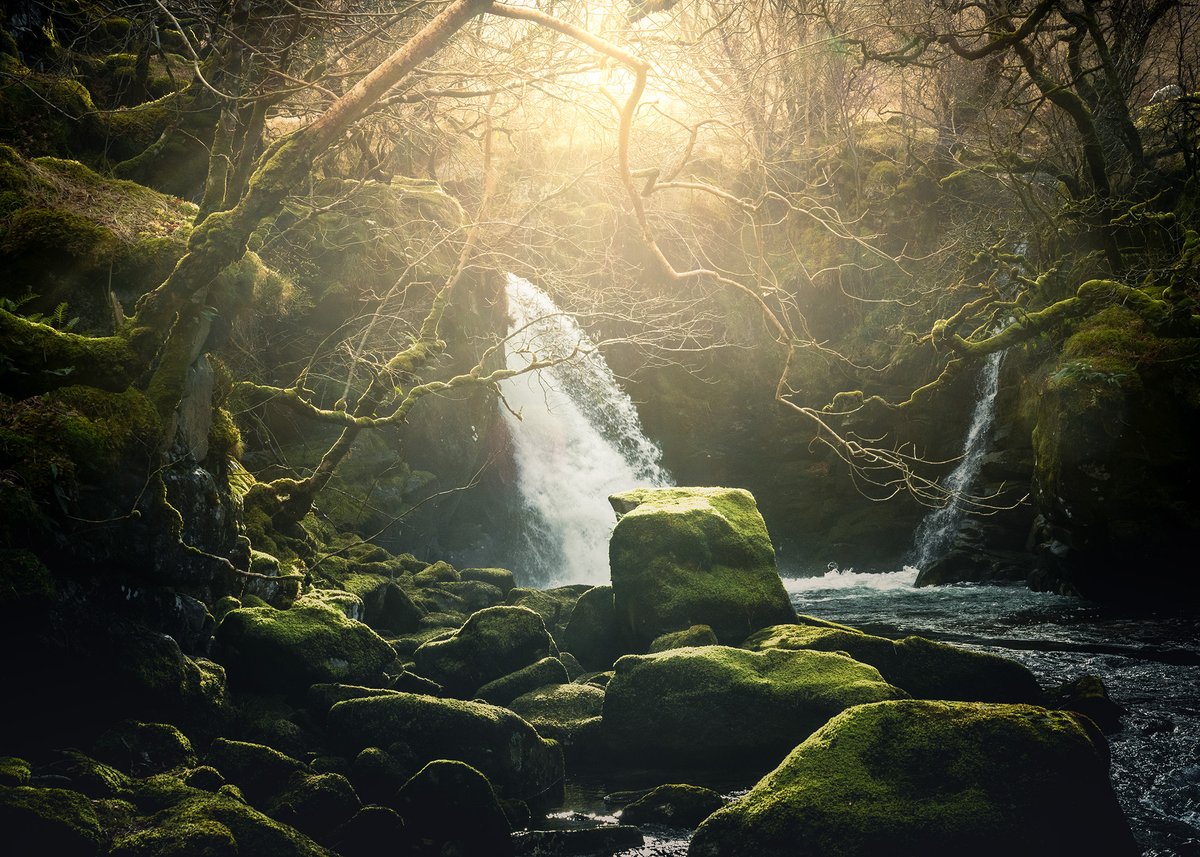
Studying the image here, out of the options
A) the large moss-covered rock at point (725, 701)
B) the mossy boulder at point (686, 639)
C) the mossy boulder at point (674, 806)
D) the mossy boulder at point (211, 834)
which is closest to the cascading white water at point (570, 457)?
the mossy boulder at point (686, 639)

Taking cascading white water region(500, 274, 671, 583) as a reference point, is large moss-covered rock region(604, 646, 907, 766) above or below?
below

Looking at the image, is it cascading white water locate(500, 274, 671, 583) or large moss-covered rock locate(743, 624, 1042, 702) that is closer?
large moss-covered rock locate(743, 624, 1042, 702)

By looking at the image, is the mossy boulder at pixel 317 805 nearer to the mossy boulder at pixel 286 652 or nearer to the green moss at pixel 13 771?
the green moss at pixel 13 771

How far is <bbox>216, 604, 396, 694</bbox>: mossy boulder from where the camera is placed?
820 cm

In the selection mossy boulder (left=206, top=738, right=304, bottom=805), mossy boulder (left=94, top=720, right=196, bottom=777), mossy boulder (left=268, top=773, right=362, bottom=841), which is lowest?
mossy boulder (left=268, top=773, right=362, bottom=841)

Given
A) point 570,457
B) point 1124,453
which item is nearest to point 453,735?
point 1124,453

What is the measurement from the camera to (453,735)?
7.25 metres

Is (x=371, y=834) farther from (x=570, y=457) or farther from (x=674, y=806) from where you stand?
(x=570, y=457)

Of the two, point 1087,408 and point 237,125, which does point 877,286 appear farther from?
point 237,125

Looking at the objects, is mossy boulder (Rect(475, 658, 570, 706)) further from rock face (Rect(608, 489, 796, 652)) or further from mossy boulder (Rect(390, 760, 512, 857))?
mossy boulder (Rect(390, 760, 512, 857))

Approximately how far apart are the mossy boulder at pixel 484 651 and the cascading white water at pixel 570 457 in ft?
37.0

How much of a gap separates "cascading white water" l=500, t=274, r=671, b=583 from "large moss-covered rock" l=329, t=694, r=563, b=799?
1375cm

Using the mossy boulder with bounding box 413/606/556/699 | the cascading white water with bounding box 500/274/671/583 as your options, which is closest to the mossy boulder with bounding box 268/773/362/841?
the mossy boulder with bounding box 413/606/556/699

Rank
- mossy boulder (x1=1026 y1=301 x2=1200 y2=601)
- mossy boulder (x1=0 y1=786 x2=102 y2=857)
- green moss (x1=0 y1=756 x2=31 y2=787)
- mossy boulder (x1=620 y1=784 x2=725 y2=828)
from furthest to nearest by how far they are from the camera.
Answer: mossy boulder (x1=1026 y1=301 x2=1200 y2=601) → mossy boulder (x1=620 y1=784 x2=725 y2=828) → green moss (x1=0 y1=756 x2=31 y2=787) → mossy boulder (x1=0 y1=786 x2=102 y2=857)
